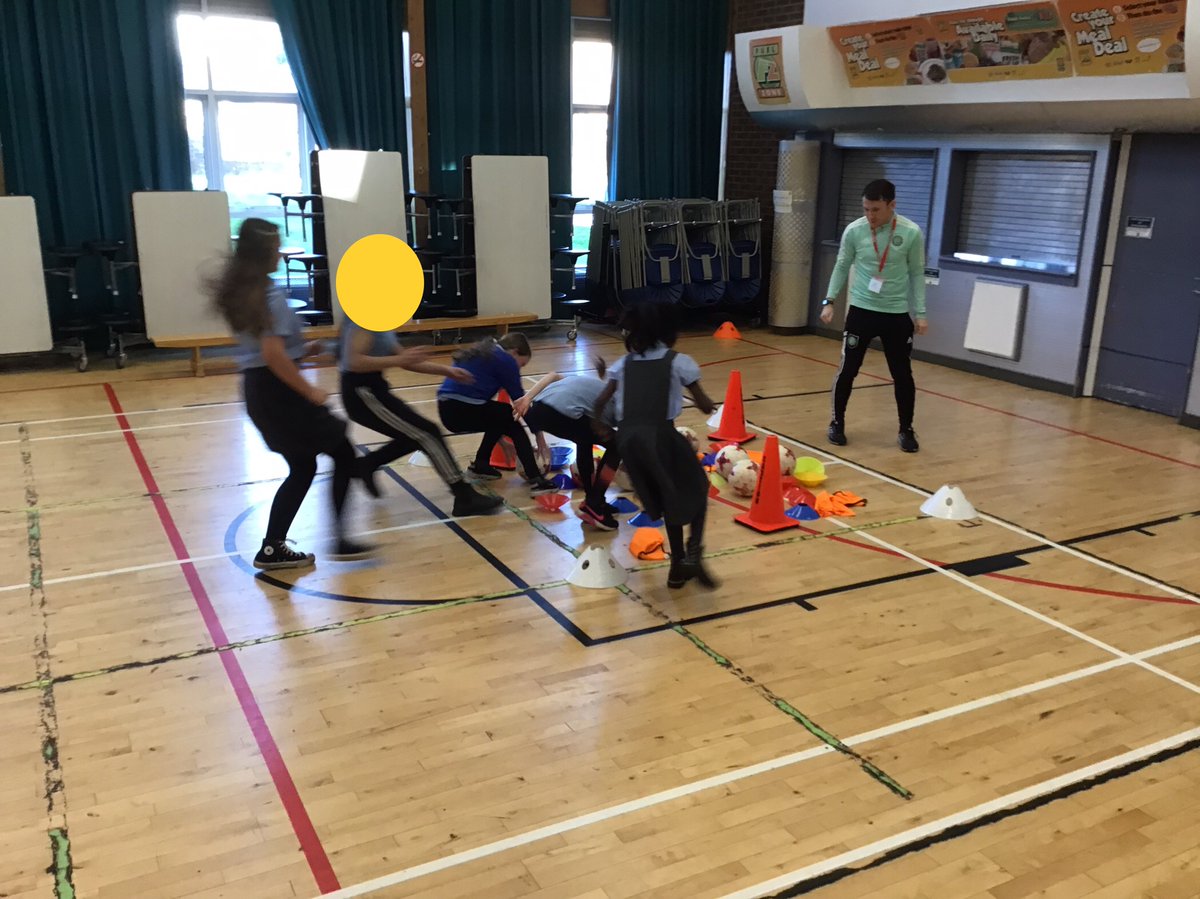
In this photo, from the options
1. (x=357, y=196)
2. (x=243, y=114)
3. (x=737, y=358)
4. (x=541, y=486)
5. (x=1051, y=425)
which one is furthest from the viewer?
(x=243, y=114)

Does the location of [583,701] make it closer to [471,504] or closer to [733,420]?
[471,504]

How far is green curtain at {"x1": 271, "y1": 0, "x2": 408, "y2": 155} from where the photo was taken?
31.4 ft

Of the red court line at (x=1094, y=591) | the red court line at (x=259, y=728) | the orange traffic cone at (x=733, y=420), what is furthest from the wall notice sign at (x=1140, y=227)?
the red court line at (x=259, y=728)

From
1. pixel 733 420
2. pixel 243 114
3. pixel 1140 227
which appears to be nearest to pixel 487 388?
pixel 733 420

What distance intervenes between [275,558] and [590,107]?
8.21 meters

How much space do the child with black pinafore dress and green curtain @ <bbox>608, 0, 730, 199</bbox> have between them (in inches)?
304

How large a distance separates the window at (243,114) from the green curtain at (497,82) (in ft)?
4.51

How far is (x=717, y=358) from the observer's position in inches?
380

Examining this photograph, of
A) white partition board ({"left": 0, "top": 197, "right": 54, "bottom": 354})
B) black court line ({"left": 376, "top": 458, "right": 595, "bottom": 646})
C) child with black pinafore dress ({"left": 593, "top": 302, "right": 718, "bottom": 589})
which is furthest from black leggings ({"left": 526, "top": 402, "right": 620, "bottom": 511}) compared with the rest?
white partition board ({"left": 0, "top": 197, "right": 54, "bottom": 354})

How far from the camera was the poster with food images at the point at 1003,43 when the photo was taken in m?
7.55

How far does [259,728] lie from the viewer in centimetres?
338

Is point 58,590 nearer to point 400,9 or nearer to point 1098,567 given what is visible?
point 1098,567

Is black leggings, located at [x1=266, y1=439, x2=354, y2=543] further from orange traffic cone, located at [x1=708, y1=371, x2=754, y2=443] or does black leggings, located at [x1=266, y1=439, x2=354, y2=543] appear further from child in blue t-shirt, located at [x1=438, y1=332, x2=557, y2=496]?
orange traffic cone, located at [x1=708, y1=371, x2=754, y2=443]

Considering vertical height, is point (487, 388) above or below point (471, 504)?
above
